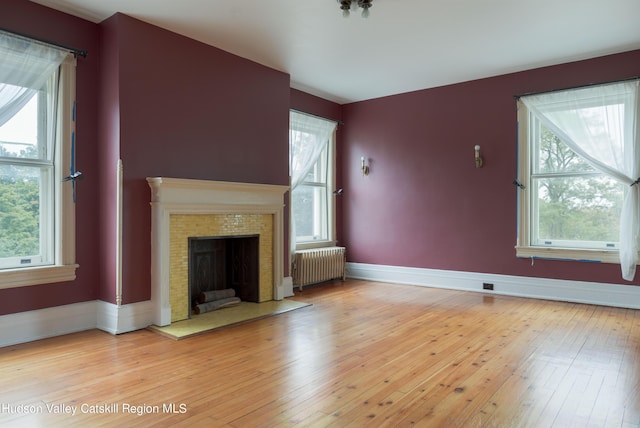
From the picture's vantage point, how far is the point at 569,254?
5.14 meters

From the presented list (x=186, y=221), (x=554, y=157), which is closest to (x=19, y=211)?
(x=186, y=221)

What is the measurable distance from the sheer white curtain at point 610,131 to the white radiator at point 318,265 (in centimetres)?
329

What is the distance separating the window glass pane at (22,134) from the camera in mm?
3561

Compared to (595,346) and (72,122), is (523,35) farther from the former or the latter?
(72,122)

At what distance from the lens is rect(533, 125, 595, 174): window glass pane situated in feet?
17.0

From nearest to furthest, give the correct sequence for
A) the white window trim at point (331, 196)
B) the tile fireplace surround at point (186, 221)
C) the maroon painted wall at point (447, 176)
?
1. the tile fireplace surround at point (186, 221)
2. the maroon painted wall at point (447, 176)
3. the white window trim at point (331, 196)

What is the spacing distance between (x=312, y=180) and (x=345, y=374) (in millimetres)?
4096

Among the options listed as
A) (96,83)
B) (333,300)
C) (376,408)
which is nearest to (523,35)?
(333,300)

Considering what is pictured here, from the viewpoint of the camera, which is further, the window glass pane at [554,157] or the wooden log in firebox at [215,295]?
the window glass pane at [554,157]

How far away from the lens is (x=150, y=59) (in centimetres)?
407

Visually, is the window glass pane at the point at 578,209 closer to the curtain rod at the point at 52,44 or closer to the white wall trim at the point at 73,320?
the white wall trim at the point at 73,320

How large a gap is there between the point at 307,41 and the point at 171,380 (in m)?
3.46

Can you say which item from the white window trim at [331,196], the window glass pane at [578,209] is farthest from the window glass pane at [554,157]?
the white window trim at [331,196]

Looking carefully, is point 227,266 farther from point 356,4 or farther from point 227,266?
point 356,4
